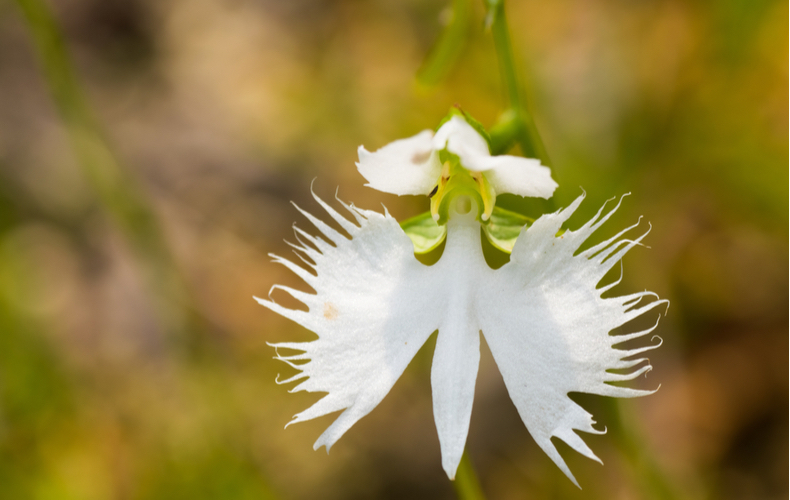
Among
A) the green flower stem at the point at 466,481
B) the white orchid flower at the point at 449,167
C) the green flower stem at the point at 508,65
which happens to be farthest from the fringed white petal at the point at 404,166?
the green flower stem at the point at 466,481

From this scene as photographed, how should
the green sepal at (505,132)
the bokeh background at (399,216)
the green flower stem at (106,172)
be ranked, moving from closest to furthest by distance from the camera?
the green sepal at (505,132), the green flower stem at (106,172), the bokeh background at (399,216)

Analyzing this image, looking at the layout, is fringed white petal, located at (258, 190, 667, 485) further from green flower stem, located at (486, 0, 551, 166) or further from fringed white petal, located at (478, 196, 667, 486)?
green flower stem, located at (486, 0, 551, 166)

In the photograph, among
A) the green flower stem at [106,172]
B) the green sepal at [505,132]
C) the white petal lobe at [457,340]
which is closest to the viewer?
the white petal lobe at [457,340]

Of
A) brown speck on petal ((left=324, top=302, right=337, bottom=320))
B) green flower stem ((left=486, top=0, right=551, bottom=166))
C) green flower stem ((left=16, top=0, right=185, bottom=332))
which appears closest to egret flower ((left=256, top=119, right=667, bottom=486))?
brown speck on petal ((left=324, top=302, right=337, bottom=320))

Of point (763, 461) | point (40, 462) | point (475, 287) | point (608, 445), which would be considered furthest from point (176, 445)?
point (763, 461)

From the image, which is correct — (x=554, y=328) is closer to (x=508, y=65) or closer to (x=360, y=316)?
(x=360, y=316)

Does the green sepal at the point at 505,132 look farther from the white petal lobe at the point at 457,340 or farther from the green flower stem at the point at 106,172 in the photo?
the green flower stem at the point at 106,172

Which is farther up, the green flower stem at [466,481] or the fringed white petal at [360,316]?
the fringed white petal at [360,316]
